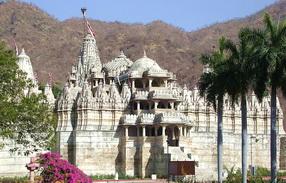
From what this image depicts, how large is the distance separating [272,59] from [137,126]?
2657 cm

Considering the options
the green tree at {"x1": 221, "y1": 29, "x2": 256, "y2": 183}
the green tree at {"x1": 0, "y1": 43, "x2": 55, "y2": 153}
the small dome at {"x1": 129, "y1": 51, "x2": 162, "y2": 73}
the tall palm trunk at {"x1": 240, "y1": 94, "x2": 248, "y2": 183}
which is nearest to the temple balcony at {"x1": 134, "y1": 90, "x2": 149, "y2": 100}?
the small dome at {"x1": 129, "y1": 51, "x2": 162, "y2": 73}

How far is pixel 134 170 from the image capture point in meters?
62.5

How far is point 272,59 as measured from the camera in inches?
1499

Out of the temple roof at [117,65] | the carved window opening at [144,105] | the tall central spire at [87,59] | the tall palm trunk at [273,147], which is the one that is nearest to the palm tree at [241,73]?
the tall palm trunk at [273,147]

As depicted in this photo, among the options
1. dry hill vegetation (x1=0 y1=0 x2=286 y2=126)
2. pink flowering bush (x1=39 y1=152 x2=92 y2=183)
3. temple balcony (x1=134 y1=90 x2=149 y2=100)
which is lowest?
pink flowering bush (x1=39 y1=152 x2=92 y2=183)

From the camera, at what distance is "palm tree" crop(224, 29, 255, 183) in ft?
136

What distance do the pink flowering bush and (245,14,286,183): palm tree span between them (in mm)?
12547

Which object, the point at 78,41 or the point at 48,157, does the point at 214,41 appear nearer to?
the point at 78,41

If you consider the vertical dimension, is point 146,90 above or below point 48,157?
above

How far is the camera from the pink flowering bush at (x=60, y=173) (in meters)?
30.9

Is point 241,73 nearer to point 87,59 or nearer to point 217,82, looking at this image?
point 217,82

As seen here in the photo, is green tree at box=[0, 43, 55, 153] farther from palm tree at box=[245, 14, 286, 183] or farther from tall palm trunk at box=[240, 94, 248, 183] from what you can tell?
palm tree at box=[245, 14, 286, 183]

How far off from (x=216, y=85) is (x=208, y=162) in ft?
73.5

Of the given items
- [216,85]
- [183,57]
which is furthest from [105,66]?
[183,57]
